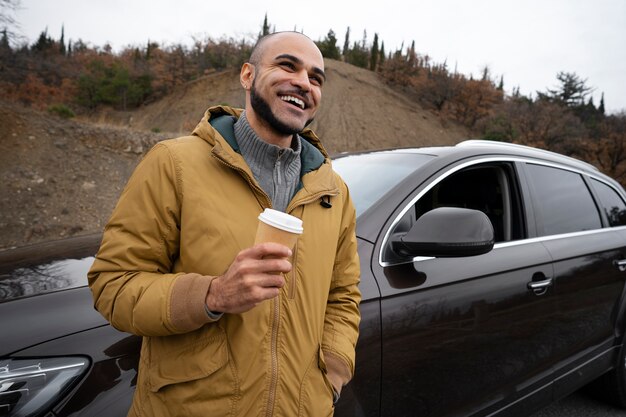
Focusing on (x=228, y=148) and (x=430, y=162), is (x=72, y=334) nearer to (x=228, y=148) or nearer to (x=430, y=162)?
(x=228, y=148)

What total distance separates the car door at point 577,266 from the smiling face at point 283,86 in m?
1.77

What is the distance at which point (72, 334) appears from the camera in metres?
1.27

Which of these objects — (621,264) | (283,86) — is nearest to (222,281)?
(283,86)

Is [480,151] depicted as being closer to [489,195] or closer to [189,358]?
[489,195]

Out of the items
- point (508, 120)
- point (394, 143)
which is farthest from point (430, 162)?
point (508, 120)

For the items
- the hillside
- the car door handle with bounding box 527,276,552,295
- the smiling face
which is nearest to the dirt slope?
the hillside

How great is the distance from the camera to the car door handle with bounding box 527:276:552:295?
2.31m

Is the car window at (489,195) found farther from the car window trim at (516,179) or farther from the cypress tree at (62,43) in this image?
the cypress tree at (62,43)

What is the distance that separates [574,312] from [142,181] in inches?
104

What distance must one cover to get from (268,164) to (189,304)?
576mm

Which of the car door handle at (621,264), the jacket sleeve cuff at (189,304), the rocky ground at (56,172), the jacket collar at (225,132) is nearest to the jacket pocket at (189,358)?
the jacket sleeve cuff at (189,304)

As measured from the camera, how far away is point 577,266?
2615 mm

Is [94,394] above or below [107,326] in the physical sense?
below

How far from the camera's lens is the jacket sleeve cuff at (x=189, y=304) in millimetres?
1012
